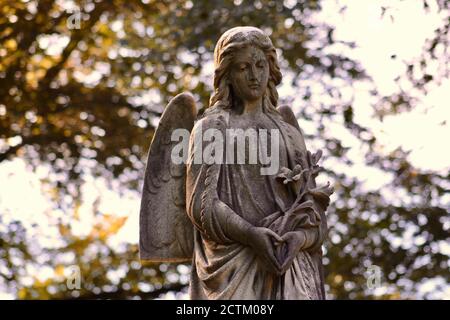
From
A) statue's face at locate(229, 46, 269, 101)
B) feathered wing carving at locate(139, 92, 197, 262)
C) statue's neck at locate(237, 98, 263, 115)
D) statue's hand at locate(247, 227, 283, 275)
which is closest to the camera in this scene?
statue's hand at locate(247, 227, 283, 275)

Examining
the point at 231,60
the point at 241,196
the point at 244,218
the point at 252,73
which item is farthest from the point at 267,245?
the point at 231,60

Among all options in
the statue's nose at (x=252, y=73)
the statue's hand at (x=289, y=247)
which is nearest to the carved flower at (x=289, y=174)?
the statue's hand at (x=289, y=247)

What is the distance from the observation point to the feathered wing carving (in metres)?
12.2

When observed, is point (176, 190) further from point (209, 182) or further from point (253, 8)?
point (253, 8)

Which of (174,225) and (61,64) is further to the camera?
(61,64)

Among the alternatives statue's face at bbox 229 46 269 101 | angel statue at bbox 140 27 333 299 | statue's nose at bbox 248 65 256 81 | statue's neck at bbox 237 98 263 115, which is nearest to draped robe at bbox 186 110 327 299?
angel statue at bbox 140 27 333 299

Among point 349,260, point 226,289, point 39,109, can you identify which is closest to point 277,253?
point 226,289

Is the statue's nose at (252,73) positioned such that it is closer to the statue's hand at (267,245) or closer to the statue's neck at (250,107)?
the statue's neck at (250,107)

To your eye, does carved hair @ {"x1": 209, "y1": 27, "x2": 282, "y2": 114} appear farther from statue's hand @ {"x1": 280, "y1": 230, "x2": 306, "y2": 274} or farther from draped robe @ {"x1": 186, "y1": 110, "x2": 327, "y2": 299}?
statue's hand @ {"x1": 280, "y1": 230, "x2": 306, "y2": 274}

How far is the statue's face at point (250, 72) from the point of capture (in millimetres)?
11898

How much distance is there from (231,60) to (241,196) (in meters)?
1.09

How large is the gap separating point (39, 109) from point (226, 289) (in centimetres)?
1084

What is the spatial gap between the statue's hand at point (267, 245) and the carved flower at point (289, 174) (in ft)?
1.65
